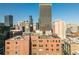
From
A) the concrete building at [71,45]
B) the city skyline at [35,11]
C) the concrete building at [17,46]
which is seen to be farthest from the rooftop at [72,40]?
the concrete building at [17,46]

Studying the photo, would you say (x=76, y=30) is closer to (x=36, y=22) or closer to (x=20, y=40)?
(x=36, y=22)

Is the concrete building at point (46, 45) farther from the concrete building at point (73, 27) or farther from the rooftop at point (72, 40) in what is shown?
the concrete building at point (73, 27)

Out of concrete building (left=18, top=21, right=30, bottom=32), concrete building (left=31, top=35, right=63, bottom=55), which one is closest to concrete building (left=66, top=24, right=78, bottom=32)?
concrete building (left=31, top=35, right=63, bottom=55)

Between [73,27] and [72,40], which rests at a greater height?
[73,27]

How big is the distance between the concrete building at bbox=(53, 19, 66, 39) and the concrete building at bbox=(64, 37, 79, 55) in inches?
3.0

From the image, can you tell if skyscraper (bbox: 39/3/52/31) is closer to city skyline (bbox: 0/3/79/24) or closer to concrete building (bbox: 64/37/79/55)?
city skyline (bbox: 0/3/79/24)

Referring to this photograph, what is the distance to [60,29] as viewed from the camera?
6.86 ft

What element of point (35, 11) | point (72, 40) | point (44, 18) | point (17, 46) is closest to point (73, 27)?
point (72, 40)

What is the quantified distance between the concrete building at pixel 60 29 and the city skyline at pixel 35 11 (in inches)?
2.0

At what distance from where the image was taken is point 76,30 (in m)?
2.09

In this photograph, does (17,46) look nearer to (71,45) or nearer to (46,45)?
(46,45)

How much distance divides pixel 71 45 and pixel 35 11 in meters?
0.58
